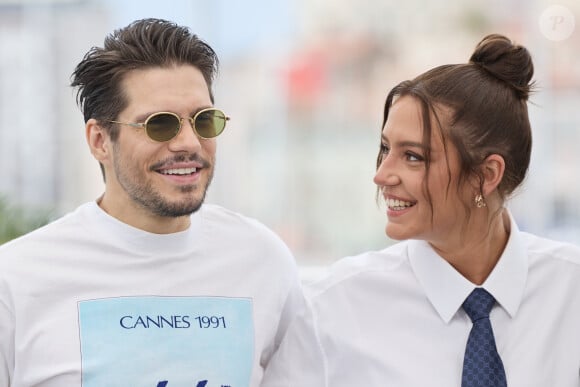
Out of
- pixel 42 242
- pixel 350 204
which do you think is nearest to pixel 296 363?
pixel 42 242

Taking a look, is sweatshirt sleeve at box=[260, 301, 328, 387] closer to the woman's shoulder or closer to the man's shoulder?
the woman's shoulder

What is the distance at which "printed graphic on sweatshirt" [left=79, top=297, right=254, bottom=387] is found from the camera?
5.86 feet

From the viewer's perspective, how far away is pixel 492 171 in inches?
71.6

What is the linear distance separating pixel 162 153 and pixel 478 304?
0.68 meters

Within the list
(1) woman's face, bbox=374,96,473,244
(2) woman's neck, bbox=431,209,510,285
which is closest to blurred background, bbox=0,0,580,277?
(2) woman's neck, bbox=431,209,510,285

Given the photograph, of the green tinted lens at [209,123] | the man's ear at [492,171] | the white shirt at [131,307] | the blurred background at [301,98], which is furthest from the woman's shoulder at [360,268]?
the blurred background at [301,98]

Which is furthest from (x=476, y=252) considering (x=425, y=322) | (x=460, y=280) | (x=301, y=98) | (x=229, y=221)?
(x=301, y=98)

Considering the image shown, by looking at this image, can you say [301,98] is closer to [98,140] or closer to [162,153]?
[98,140]

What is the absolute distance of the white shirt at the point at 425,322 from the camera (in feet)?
5.86

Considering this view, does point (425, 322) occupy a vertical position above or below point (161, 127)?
below

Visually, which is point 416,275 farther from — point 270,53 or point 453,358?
point 270,53

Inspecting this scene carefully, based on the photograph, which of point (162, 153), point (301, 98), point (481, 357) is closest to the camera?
point (481, 357)

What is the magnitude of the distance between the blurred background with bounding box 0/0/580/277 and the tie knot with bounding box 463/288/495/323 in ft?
8.55

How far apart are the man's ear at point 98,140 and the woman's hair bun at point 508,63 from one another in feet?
2.52
